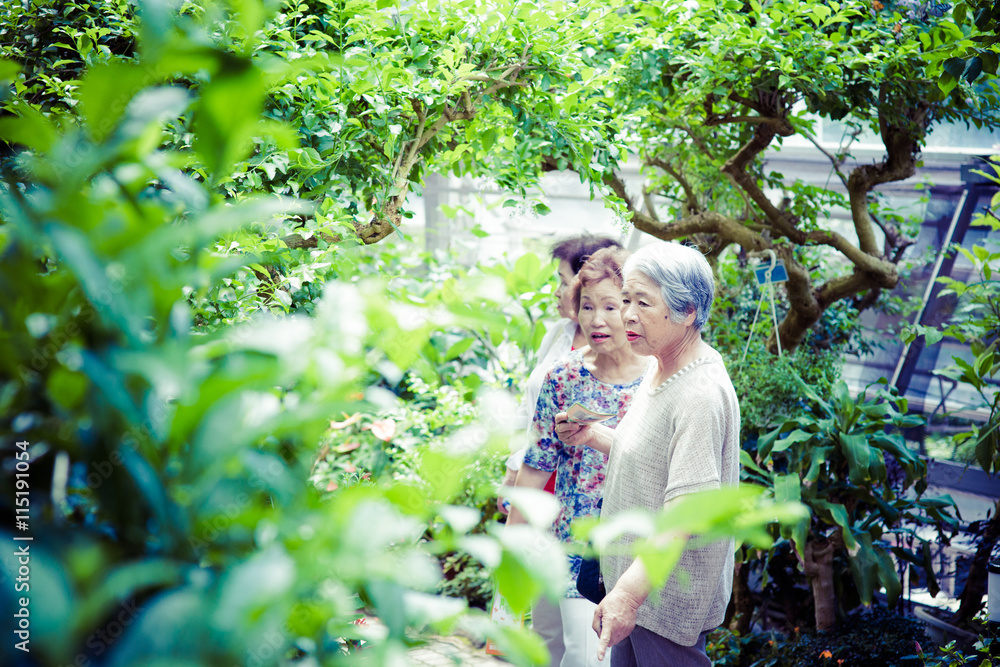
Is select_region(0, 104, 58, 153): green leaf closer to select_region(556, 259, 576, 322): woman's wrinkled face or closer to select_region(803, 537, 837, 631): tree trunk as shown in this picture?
select_region(556, 259, 576, 322): woman's wrinkled face

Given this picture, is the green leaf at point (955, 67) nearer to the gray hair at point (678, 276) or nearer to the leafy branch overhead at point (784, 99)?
the leafy branch overhead at point (784, 99)

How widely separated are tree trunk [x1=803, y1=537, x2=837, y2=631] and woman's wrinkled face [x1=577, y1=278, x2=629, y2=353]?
4.92ft

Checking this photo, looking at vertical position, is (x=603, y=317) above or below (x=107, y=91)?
below

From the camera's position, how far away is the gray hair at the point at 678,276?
1671mm

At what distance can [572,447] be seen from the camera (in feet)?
7.09

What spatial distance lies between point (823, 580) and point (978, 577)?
0.70m

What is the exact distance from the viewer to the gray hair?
5.48 feet

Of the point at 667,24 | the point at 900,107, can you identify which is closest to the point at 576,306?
the point at 667,24

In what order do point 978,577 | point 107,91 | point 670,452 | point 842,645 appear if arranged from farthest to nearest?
1. point 978,577
2. point 842,645
3. point 670,452
4. point 107,91

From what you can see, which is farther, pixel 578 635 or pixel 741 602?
pixel 741 602

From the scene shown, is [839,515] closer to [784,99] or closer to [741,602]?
[741,602]

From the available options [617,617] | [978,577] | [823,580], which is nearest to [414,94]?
[617,617]

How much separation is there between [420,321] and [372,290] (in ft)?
0.12

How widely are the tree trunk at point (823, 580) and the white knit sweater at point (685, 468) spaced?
1.52 m
